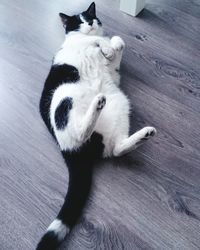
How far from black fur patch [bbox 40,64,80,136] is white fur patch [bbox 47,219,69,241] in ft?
1.28

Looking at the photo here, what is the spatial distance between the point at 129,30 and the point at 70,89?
718 millimetres

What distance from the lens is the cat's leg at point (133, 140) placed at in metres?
1.11

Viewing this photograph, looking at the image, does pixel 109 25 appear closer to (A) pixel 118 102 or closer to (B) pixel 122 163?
(A) pixel 118 102

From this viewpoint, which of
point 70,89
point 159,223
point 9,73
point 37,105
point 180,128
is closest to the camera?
point 159,223

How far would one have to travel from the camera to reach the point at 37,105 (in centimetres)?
144

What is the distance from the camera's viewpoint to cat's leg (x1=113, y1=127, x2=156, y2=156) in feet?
3.65

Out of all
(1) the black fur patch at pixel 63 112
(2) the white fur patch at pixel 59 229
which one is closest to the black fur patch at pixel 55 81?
(1) the black fur patch at pixel 63 112

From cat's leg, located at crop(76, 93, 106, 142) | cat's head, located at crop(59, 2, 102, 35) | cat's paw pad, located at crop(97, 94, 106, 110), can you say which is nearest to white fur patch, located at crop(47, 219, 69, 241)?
cat's leg, located at crop(76, 93, 106, 142)

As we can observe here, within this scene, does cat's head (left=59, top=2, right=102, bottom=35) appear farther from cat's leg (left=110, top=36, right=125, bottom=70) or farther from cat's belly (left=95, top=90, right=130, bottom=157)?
cat's belly (left=95, top=90, right=130, bottom=157)

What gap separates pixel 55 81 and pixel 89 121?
29 centimetres

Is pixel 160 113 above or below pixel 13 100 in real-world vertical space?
above

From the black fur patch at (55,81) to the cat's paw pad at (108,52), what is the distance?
193 mm

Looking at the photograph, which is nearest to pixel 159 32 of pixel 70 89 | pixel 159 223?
pixel 70 89

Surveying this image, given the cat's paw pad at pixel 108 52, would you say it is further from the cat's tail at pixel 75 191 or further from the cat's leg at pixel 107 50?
the cat's tail at pixel 75 191
